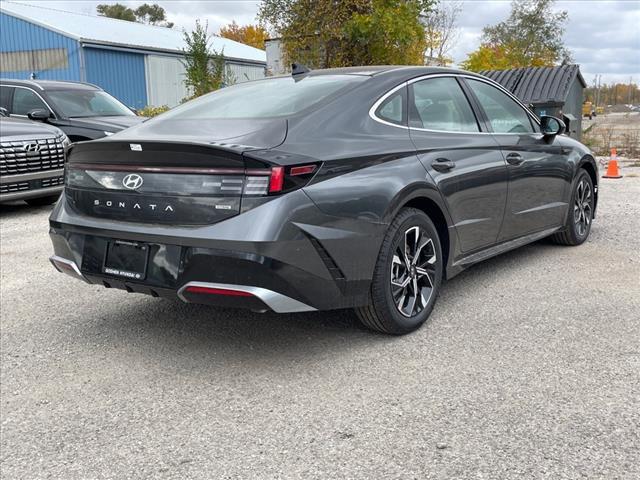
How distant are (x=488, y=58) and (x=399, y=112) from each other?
38.6 metres

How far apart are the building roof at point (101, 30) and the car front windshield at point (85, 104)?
17.8 m

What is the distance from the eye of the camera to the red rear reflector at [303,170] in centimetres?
320

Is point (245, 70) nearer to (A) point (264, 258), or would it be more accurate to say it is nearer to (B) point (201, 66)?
(B) point (201, 66)

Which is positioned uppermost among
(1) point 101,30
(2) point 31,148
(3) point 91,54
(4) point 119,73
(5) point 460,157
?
(1) point 101,30

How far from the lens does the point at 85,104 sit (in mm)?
10766

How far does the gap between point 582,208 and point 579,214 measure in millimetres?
93

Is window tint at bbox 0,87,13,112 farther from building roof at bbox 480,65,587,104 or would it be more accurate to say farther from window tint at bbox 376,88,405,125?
building roof at bbox 480,65,587,104

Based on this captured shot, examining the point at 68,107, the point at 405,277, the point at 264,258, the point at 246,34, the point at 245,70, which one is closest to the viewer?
the point at 264,258

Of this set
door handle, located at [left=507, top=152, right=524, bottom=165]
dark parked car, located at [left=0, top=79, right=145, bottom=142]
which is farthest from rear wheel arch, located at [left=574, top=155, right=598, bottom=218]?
dark parked car, located at [left=0, top=79, right=145, bottom=142]

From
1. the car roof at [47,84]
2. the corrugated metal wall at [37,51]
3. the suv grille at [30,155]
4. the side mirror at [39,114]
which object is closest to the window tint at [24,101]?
the car roof at [47,84]

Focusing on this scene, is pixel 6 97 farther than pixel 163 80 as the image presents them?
No

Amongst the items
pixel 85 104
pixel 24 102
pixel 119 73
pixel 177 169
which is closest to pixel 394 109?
pixel 177 169

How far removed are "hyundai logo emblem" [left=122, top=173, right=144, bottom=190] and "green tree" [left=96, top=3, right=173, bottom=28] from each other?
67.7 m

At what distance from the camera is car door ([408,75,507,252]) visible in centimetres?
407
